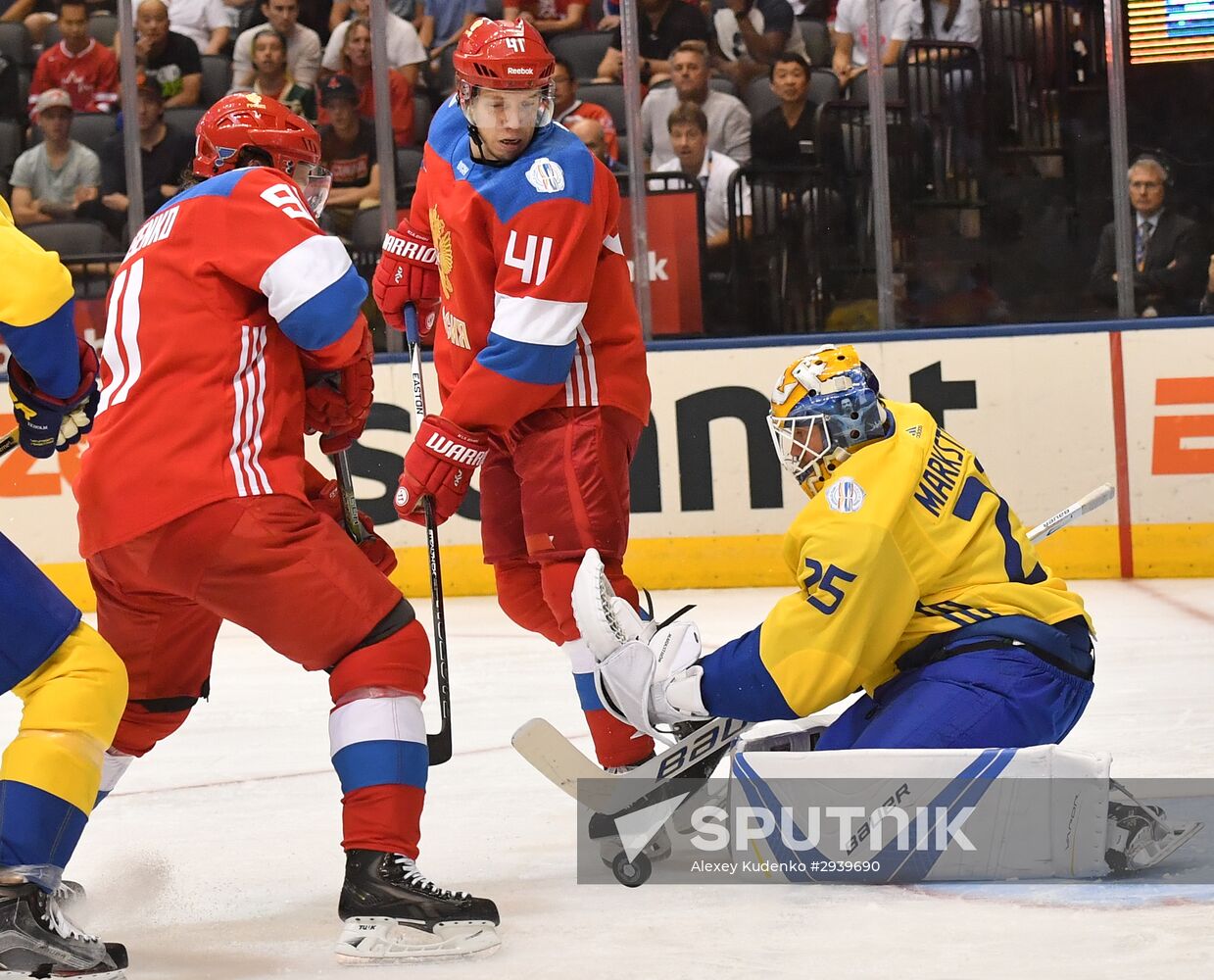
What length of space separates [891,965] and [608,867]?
66cm

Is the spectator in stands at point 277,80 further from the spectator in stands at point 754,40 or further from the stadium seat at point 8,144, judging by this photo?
the spectator in stands at point 754,40

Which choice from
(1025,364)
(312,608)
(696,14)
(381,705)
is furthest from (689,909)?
(696,14)

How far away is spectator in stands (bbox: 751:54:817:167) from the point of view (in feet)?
20.8

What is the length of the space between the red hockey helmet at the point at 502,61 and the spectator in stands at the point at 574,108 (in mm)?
3440

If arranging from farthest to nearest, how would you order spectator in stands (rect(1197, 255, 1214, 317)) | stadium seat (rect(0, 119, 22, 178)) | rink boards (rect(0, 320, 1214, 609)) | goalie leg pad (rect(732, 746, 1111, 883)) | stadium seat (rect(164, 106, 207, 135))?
1. stadium seat (rect(0, 119, 22, 178))
2. stadium seat (rect(164, 106, 207, 135))
3. spectator in stands (rect(1197, 255, 1214, 317))
4. rink boards (rect(0, 320, 1214, 609))
5. goalie leg pad (rect(732, 746, 1111, 883))

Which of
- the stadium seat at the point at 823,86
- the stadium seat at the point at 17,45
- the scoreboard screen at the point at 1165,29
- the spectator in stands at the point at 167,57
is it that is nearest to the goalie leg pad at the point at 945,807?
the stadium seat at the point at 823,86

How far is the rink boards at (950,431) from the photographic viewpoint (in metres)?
5.87

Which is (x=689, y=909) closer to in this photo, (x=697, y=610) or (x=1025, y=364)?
(x=697, y=610)

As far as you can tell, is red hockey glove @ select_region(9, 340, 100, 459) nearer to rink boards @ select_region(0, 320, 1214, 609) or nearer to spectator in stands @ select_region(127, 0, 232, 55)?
rink boards @ select_region(0, 320, 1214, 609)

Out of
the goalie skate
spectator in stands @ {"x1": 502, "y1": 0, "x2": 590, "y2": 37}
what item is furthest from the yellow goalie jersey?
spectator in stands @ {"x1": 502, "y1": 0, "x2": 590, "y2": 37}

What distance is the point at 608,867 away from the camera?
9.09 ft

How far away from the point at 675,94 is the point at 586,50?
37 cm

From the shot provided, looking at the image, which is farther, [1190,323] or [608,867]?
[1190,323]

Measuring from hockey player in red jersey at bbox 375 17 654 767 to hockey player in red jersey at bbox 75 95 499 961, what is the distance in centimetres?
48
